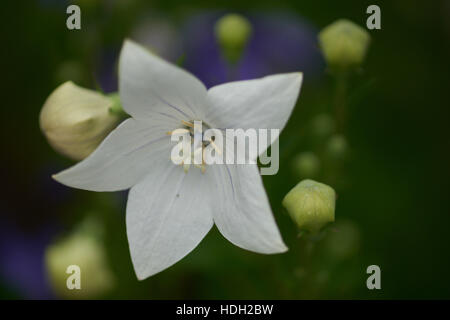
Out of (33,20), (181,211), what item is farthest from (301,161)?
(33,20)

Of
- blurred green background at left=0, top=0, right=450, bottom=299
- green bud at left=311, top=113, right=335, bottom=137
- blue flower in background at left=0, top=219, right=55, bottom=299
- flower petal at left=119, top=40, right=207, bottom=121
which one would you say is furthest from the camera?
blue flower in background at left=0, top=219, right=55, bottom=299

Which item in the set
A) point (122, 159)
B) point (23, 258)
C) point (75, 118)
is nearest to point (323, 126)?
point (122, 159)

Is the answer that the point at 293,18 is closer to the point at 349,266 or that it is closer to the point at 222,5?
the point at 222,5

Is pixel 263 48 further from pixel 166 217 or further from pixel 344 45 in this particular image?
pixel 166 217

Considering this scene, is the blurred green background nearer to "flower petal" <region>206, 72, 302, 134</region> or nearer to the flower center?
the flower center

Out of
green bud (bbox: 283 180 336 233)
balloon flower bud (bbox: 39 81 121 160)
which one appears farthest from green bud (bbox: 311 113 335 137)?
balloon flower bud (bbox: 39 81 121 160)
